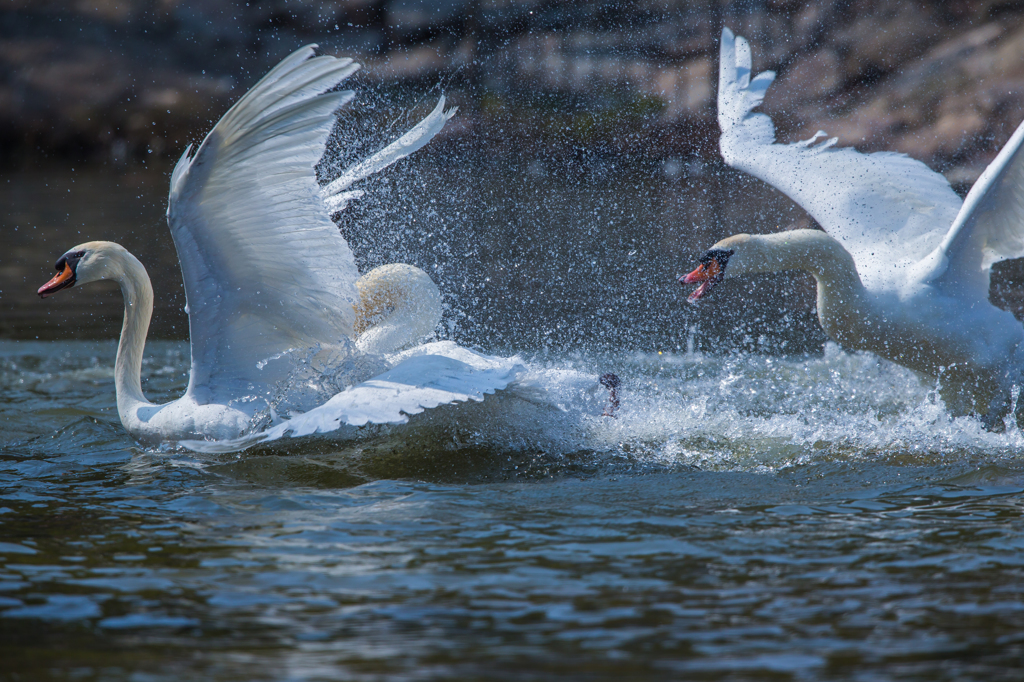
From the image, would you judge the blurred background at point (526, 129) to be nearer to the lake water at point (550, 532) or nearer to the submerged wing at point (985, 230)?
the lake water at point (550, 532)

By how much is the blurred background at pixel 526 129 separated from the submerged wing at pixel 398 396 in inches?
101

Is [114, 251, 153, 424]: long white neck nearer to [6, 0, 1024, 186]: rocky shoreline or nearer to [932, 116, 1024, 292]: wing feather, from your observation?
[932, 116, 1024, 292]: wing feather

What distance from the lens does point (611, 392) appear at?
549cm

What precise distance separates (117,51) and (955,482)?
21.5 metres

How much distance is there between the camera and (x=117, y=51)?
22656 millimetres

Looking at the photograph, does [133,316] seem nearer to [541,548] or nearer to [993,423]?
[541,548]

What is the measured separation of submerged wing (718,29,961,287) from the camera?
6.85 metres

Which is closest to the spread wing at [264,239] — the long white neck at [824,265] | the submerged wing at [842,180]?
the long white neck at [824,265]

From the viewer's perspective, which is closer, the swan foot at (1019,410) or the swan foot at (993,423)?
the swan foot at (993,423)

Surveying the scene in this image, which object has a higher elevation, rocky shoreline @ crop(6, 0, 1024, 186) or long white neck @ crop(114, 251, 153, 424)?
rocky shoreline @ crop(6, 0, 1024, 186)

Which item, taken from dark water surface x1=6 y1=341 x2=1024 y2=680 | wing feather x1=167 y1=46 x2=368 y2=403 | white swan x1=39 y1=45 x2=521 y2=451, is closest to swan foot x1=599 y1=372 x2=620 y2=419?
dark water surface x1=6 y1=341 x2=1024 y2=680

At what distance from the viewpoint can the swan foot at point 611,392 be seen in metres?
5.47

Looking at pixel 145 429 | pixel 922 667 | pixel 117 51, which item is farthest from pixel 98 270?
pixel 117 51

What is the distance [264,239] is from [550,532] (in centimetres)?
190
